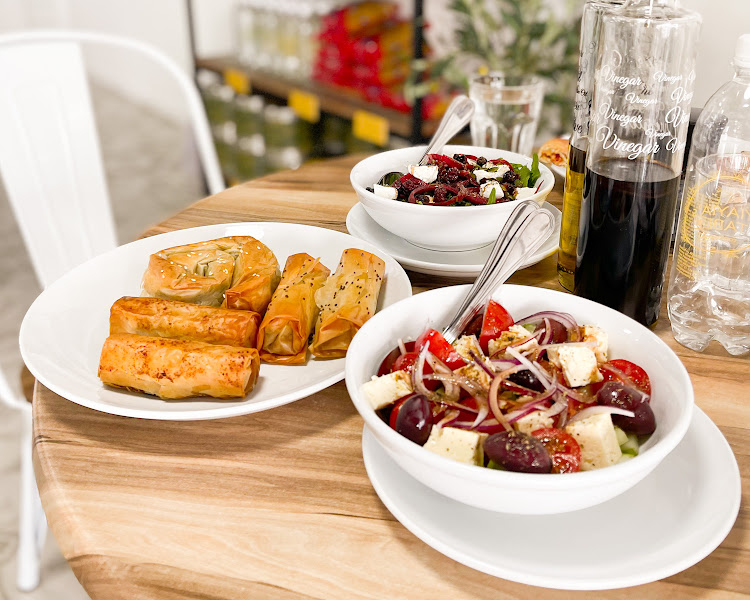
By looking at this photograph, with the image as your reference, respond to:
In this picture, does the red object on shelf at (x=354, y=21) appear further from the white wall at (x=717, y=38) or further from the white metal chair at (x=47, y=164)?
the white wall at (x=717, y=38)

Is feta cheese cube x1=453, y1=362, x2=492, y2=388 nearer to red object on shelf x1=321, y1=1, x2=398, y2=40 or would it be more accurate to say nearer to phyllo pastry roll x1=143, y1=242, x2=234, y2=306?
phyllo pastry roll x1=143, y1=242, x2=234, y2=306

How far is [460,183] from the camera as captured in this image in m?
1.05

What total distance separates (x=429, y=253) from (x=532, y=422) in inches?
18.8

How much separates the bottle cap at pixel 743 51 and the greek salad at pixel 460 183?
1.05 ft

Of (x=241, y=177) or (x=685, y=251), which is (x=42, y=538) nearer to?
(x=685, y=251)

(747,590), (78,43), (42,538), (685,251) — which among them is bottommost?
(42,538)

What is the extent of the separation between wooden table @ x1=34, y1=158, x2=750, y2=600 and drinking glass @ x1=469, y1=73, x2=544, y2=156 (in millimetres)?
731

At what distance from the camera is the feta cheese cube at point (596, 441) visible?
1.92 feet

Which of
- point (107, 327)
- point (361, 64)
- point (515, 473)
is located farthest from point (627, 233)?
point (361, 64)

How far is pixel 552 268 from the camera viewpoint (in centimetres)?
107

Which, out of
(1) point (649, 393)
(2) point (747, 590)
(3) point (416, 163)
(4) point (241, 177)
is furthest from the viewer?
(4) point (241, 177)

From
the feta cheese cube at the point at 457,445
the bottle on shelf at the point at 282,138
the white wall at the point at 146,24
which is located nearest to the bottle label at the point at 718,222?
the feta cheese cube at the point at 457,445

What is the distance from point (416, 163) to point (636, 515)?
754 mm

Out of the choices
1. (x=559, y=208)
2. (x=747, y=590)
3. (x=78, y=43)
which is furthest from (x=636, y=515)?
(x=78, y=43)
